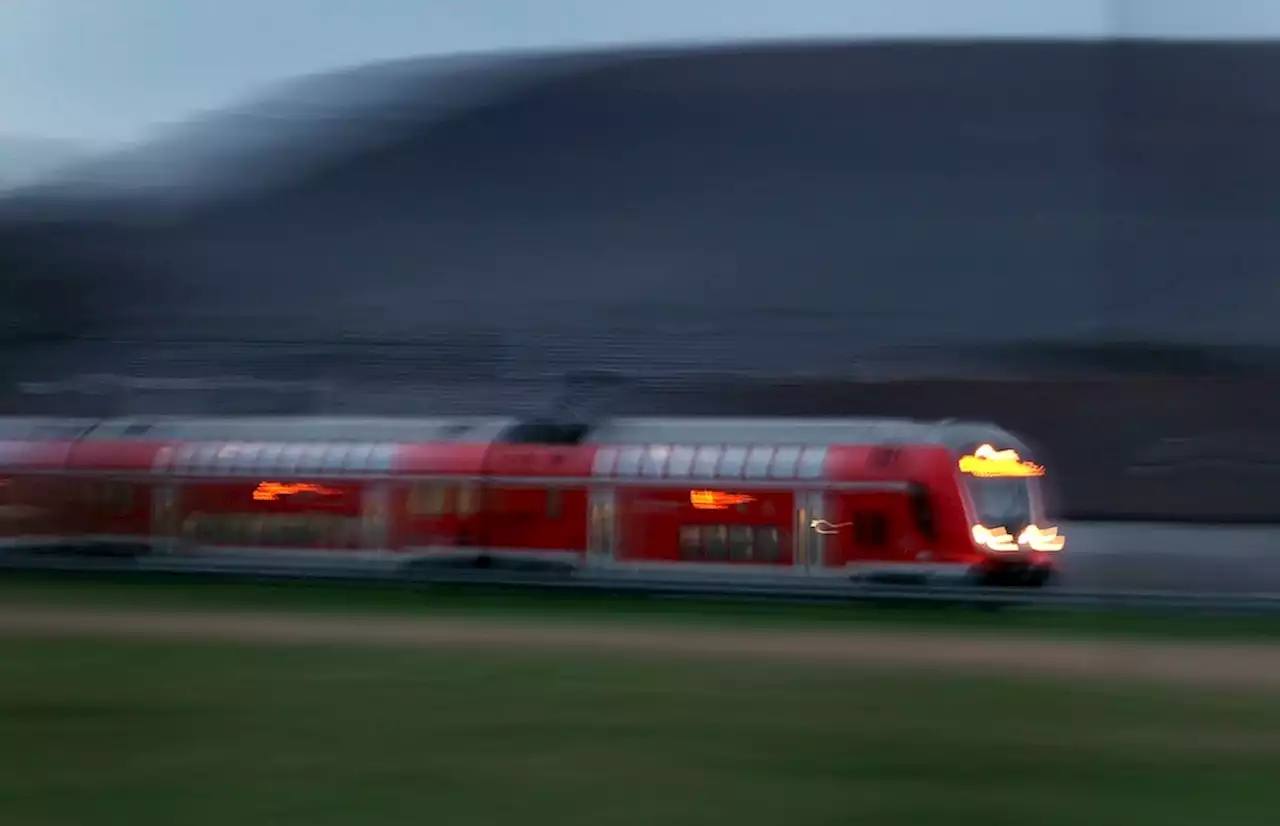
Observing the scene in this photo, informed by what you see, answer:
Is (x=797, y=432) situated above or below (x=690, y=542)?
above

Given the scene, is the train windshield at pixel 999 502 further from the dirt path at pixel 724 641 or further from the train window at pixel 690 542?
the train window at pixel 690 542

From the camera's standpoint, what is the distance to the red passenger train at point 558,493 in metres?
6.45

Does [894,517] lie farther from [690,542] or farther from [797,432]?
[690,542]

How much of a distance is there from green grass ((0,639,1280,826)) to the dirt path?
0.22m

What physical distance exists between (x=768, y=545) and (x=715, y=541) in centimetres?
28

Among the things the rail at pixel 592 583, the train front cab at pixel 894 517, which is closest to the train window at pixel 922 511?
the train front cab at pixel 894 517

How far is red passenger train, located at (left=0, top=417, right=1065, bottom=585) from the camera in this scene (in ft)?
21.2

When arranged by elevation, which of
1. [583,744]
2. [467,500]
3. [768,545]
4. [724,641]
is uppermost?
[467,500]

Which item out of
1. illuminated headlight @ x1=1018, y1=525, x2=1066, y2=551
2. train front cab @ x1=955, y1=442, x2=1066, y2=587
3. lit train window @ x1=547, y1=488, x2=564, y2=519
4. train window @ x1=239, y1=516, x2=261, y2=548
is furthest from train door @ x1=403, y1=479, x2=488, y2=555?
illuminated headlight @ x1=1018, y1=525, x2=1066, y2=551

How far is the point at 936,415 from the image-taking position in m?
6.44

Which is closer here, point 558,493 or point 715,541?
point 715,541

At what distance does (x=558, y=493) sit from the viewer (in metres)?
7.01

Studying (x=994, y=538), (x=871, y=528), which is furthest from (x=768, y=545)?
(x=994, y=538)

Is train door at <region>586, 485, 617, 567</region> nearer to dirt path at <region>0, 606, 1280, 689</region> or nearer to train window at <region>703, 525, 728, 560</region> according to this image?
train window at <region>703, 525, 728, 560</region>
